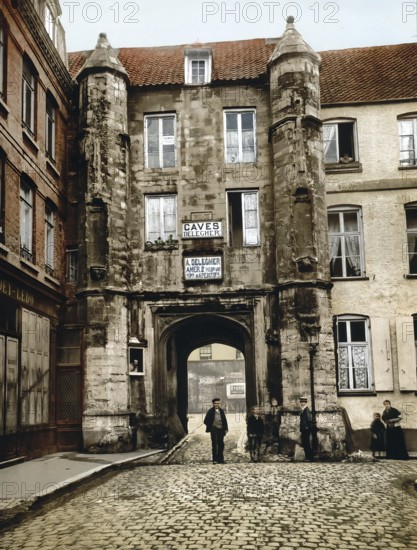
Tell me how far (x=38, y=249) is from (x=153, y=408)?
591 centimetres

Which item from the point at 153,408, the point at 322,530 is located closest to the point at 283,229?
the point at 153,408

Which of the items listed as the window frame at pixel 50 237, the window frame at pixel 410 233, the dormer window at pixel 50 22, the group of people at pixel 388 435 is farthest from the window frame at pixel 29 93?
the group of people at pixel 388 435

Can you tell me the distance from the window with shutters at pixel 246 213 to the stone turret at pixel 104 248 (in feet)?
10.8

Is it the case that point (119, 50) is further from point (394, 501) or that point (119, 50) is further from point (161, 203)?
point (394, 501)

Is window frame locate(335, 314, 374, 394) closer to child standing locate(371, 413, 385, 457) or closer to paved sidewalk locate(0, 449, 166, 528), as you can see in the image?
child standing locate(371, 413, 385, 457)

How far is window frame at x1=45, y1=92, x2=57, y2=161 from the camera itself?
1980 centimetres

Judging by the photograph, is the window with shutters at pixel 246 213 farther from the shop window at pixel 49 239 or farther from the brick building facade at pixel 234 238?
the shop window at pixel 49 239

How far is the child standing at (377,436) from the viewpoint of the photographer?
1859 centimetres

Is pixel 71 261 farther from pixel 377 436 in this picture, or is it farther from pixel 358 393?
pixel 377 436

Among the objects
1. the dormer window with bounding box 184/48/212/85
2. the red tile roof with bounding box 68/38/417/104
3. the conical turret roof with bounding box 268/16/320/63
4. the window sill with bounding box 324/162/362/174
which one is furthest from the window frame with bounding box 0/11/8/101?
the window sill with bounding box 324/162/362/174

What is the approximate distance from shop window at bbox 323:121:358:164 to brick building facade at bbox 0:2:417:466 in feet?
0.17

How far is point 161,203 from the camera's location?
71.3 ft

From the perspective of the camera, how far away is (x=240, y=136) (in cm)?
2200

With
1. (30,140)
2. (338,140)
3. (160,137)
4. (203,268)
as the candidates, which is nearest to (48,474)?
(30,140)
